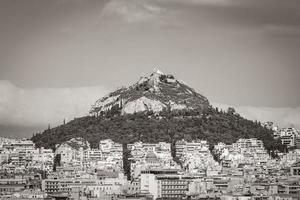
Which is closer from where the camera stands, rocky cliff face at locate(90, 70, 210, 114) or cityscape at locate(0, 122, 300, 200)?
cityscape at locate(0, 122, 300, 200)

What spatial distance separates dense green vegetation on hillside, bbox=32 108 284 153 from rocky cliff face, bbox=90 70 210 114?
196 cm

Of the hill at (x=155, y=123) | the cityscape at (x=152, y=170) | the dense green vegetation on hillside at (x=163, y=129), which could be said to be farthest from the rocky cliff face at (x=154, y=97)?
the cityscape at (x=152, y=170)

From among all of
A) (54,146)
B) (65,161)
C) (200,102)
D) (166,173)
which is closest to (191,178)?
(166,173)

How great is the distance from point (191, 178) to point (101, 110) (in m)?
32.0

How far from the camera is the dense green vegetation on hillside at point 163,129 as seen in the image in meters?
101

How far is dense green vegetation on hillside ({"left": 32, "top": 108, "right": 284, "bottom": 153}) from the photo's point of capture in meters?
101

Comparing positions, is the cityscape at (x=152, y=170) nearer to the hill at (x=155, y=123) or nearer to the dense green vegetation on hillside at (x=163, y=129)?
the dense green vegetation on hillside at (x=163, y=129)

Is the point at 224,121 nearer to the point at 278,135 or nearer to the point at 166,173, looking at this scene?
the point at 278,135

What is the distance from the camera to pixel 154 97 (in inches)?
4225

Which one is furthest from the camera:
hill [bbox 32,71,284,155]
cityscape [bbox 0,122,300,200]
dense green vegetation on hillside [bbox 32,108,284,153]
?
hill [bbox 32,71,284,155]

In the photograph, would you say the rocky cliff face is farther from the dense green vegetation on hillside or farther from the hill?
the dense green vegetation on hillside

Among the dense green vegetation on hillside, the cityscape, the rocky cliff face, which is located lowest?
the cityscape

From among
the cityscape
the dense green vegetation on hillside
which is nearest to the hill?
the dense green vegetation on hillside

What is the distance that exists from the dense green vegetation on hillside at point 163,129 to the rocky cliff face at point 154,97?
6.45ft
